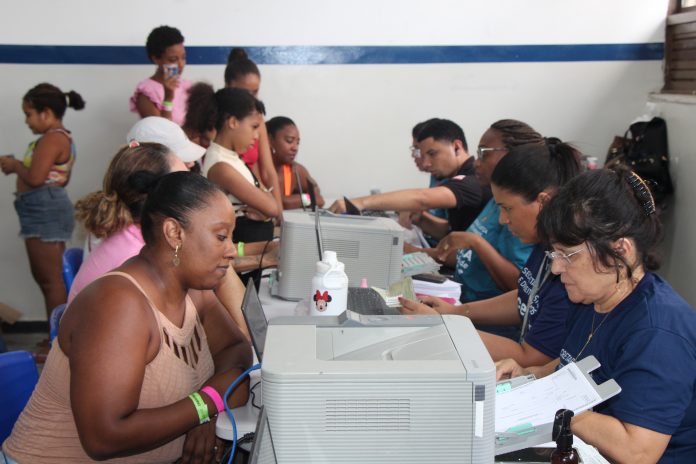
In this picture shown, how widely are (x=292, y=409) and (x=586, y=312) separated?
0.87 meters

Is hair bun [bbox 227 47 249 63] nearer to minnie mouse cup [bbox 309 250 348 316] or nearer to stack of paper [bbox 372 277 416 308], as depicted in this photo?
stack of paper [bbox 372 277 416 308]

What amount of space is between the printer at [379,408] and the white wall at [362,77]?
11.3ft

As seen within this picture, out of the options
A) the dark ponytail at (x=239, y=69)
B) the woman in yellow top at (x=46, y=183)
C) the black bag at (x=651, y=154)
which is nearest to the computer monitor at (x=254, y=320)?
the dark ponytail at (x=239, y=69)

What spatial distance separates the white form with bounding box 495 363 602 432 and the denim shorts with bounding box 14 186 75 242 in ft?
10.7

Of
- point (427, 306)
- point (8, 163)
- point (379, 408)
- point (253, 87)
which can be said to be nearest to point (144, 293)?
point (379, 408)

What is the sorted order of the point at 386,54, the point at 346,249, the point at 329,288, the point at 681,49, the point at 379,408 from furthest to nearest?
the point at 386,54 < the point at 681,49 < the point at 346,249 < the point at 329,288 < the point at 379,408

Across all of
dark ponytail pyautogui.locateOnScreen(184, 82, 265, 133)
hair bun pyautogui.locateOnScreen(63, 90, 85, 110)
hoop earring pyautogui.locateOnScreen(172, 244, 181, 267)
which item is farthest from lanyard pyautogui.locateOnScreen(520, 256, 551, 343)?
hair bun pyautogui.locateOnScreen(63, 90, 85, 110)

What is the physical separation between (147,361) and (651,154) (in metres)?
3.34

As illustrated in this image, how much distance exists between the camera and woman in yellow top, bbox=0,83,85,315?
12.8 ft

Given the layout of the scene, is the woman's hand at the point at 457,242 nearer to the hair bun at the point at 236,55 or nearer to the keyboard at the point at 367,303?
the keyboard at the point at 367,303

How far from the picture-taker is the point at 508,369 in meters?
1.79

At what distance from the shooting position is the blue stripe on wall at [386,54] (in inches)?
170

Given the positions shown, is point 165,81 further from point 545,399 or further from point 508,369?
point 545,399

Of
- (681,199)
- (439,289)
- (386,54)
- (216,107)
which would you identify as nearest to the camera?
(439,289)
